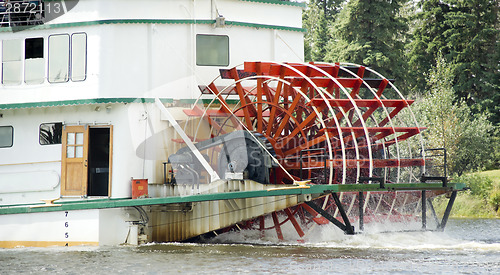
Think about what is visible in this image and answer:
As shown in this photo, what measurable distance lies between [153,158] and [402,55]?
18.9 metres

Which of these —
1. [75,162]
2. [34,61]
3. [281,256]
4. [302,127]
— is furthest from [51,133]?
[281,256]

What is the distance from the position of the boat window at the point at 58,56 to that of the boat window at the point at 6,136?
1.16 metres

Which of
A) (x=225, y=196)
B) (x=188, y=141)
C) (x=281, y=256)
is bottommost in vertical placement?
(x=281, y=256)

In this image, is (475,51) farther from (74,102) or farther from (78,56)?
(74,102)

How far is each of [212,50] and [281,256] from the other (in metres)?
4.41

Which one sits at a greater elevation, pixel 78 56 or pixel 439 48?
pixel 439 48

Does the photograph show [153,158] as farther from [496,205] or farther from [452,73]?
[452,73]

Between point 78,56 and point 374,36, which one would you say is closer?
point 78,56

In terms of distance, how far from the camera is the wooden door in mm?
12477

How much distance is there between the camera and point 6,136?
13.1 meters

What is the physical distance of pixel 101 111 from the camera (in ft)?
41.7

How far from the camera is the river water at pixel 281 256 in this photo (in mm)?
9750

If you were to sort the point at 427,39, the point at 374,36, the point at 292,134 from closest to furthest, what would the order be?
the point at 292,134 → the point at 374,36 → the point at 427,39

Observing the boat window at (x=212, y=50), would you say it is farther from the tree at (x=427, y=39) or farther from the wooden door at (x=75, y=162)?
the tree at (x=427, y=39)
